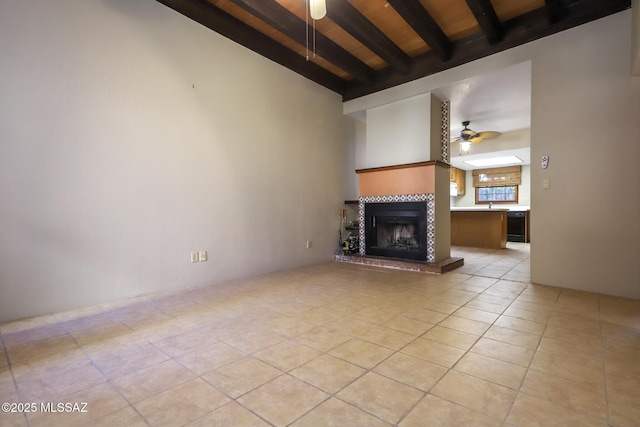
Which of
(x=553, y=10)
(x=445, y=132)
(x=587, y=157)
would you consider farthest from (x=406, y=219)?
(x=553, y=10)

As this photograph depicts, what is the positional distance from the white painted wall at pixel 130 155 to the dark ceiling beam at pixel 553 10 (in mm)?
3134

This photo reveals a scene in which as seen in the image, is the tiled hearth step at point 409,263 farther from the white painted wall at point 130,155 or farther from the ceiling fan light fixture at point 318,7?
the ceiling fan light fixture at point 318,7

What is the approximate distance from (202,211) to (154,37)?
73.0 inches

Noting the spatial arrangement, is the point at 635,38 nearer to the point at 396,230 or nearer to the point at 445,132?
the point at 445,132

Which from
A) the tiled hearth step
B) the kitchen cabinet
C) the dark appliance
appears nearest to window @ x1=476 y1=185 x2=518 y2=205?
the kitchen cabinet

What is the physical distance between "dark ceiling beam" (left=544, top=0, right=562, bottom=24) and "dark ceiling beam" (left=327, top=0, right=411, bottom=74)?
1.61m

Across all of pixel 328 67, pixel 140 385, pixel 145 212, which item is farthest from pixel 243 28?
pixel 140 385

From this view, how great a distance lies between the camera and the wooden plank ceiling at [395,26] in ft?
9.98

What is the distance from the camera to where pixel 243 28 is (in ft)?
11.8

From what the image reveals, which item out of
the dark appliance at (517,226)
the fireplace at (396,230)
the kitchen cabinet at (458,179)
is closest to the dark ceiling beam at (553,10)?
the fireplace at (396,230)

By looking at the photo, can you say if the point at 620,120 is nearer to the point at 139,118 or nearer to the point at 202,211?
the point at 202,211

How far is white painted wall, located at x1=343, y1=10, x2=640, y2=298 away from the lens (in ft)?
9.14

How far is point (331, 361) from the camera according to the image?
1.62 m

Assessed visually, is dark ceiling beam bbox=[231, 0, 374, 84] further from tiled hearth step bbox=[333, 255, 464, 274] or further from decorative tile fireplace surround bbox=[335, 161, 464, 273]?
tiled hearth step bbox=[333, 255, 464, 274]
